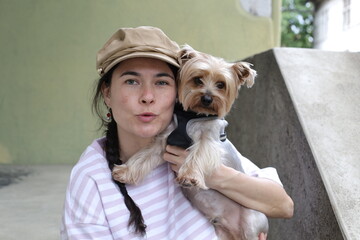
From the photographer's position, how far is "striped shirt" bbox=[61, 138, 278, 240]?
5.93 feet

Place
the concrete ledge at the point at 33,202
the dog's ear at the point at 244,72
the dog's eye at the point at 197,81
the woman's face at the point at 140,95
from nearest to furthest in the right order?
the woman's face at the point at 140,95, the dog's eye at the point at 197,81, the dog's ear at the point at 244,72, the concrete ledge at the point at 33,202

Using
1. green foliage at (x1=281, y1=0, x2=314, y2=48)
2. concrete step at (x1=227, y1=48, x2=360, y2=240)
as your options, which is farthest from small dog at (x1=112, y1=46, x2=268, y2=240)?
green foliage at (x1=281, y1=0, x2=314, y2=48)

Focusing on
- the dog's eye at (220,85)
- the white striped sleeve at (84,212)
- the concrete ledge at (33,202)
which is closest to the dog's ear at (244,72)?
the dog's eye at (220,85)

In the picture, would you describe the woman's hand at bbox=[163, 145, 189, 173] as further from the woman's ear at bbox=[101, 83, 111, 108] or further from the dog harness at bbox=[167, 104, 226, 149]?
the woman's ear at bbox=[101, 83, 111, 108]

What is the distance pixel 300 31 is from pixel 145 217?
2680 cm

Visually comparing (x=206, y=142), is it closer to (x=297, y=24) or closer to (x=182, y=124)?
(x=182, y=124)

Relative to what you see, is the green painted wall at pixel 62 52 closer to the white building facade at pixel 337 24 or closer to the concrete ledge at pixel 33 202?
the concrete ledge at pixel 33 202

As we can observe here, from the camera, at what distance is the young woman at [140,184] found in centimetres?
183

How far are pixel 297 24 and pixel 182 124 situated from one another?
2602 cm

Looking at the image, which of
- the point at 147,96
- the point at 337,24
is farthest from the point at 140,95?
the point at 337,24

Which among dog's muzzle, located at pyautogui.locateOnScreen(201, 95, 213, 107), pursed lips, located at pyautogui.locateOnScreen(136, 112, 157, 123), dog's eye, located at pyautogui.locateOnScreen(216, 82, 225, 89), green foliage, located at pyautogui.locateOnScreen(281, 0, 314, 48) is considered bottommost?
green foliage, located at pyautogui.locateOnScreen(281, 0, 314, 48)

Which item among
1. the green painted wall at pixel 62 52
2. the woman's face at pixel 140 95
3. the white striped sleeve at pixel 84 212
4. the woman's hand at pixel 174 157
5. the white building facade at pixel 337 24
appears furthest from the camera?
the white building facade at pixel 337 24

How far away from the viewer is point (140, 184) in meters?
2.06

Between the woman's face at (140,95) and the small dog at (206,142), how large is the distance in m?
0.23
